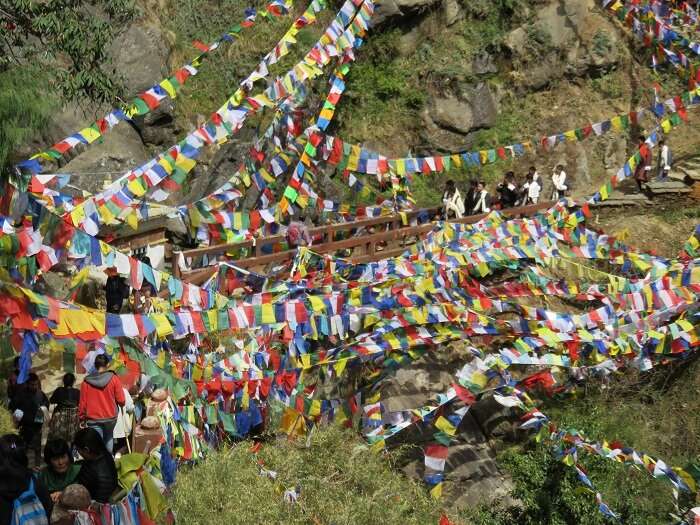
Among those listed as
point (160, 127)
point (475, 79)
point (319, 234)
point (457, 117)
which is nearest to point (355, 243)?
point (319, 234)

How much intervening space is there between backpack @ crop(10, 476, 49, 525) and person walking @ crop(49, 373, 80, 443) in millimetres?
2675

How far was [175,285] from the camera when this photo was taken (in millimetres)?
8719

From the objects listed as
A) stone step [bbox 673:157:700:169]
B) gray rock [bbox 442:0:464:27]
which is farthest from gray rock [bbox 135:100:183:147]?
stone step [bbox 673:157:700:169]

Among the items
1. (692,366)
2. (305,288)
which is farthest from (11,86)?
(692,366)

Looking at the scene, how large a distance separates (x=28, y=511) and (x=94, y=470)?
83cm

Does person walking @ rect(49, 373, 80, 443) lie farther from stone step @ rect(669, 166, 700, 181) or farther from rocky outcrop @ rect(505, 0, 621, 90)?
rocky outcrop @ rect(505, 0, 621, 90)

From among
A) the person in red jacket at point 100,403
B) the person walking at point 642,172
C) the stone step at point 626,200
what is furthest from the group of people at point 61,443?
the person walking at point 642,172

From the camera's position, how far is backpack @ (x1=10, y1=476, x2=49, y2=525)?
5965mm

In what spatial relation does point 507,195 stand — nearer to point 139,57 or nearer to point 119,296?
point 119,296

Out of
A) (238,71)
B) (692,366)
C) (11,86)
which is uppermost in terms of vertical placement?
(11,86)

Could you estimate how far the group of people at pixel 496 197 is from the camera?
17078 mm

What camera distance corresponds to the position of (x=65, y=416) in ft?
28.9

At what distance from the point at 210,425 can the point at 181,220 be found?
631cm

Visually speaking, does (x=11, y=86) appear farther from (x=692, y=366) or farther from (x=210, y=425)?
(x=692, y=366)
